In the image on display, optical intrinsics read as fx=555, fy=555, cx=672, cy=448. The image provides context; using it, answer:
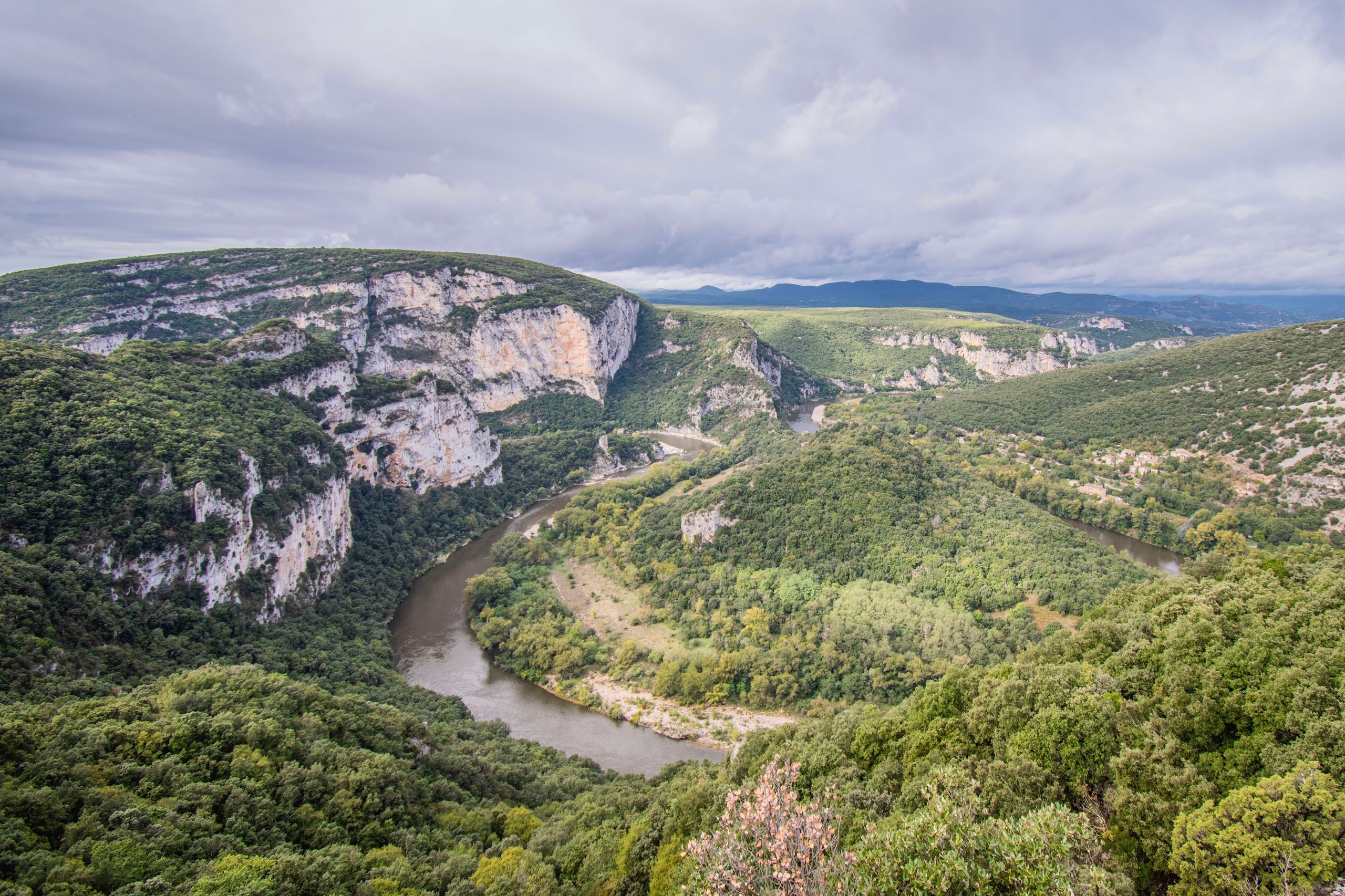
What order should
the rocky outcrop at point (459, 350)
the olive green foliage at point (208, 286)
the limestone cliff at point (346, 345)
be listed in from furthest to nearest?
the olive green foliage at point (208, 286)
the rocky outcrop at point (459, 350)
the limestone cliff at point (346, 345)

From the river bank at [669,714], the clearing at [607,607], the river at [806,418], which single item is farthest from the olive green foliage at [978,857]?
the river at [806,418]

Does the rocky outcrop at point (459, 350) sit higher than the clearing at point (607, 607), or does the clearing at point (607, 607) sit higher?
the rocky outcrop at point (459, 350)

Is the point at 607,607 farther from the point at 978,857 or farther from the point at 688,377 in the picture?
the point at 688,377

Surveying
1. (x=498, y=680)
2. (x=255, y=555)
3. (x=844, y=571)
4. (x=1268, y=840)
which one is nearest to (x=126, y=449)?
(x=255, y=555)

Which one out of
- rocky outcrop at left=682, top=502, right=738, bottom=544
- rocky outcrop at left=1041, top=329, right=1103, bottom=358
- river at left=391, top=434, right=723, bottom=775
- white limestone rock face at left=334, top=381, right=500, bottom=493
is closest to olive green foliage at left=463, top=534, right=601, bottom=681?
river at left=391, top=434, right=723, bottom=775

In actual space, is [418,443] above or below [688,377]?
below

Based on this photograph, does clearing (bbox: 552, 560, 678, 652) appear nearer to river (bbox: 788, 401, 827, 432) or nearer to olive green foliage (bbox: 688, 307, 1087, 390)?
river (bbox: 788, 401, 827, 432)

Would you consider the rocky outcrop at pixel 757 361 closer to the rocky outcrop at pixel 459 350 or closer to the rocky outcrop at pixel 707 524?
the rocky outcrop at pixel 459 350
